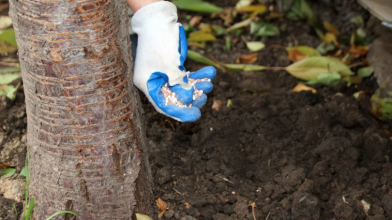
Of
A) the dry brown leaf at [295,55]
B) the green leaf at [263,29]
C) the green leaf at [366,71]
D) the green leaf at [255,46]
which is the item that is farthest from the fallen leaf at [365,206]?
the green leaf at [263,29]

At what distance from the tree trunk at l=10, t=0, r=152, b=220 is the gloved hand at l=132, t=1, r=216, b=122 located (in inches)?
3.2

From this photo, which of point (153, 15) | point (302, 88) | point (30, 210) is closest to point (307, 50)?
point (302, 88)

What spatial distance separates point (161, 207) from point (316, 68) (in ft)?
3.81

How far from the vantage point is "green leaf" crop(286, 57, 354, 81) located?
2552mm

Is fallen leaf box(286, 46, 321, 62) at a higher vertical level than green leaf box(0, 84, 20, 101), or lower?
lower

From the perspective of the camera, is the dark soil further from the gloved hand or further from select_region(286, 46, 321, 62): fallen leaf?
the gloved hand

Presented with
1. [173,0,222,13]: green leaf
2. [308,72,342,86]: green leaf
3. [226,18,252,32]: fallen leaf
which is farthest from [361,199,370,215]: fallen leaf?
[173,0,222,13]: green leaf

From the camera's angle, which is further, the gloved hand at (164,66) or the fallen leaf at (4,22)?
the fallen leaf at (4,22)

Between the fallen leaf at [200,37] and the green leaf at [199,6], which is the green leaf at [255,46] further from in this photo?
the green leaf at [199,6]

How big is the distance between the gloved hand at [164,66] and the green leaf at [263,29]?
127cm

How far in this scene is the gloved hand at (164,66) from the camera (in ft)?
5.37

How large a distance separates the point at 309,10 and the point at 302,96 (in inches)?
31.4

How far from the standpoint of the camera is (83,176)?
1541 mm

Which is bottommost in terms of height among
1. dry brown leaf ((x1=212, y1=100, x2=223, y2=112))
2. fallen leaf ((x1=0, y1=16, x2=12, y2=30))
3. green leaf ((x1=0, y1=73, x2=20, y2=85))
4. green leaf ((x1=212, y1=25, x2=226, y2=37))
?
green leaf ((x1=212, y1=25, x2=226, y2=37))
